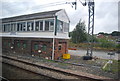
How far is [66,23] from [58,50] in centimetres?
426

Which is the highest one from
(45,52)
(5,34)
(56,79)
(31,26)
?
(31,26)

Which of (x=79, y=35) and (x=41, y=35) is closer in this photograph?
(x=41, y=35)

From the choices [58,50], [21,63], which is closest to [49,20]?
[58,50]

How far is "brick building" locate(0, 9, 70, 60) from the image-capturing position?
1090 cm

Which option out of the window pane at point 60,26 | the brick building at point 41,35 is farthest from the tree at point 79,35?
the window pane at point 60,26

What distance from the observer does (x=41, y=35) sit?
37.6 ft

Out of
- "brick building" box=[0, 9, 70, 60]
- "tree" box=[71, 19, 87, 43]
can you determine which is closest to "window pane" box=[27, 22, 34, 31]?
"brick building" box=[0, 9, 70, 60]

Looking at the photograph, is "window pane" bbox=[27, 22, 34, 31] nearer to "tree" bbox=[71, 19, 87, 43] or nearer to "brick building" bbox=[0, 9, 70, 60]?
"brick building" bbox=[0, 9, 70, 60]

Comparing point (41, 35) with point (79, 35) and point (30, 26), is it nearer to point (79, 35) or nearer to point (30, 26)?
point (30, 26)

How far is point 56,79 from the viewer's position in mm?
6008

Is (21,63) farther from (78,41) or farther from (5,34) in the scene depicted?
(78,41)

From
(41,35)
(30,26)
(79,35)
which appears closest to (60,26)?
(41,35)

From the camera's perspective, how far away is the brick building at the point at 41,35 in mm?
10902

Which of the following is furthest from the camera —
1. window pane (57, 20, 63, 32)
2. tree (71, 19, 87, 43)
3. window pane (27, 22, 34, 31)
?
tree (71, 19, 87, 43)
